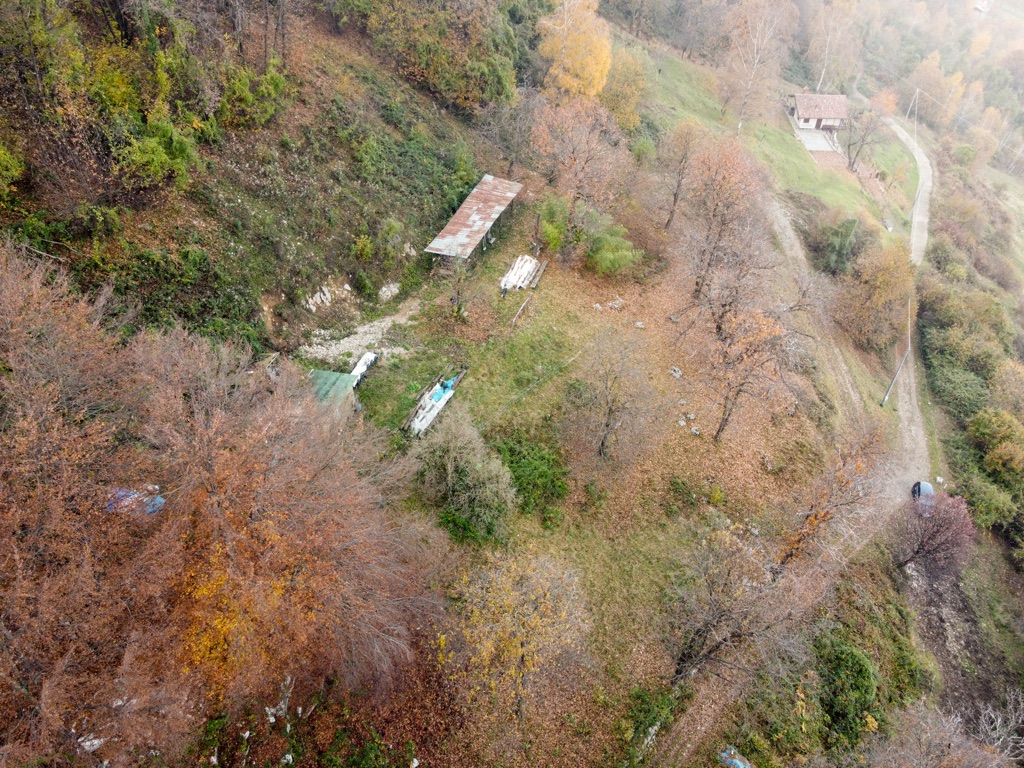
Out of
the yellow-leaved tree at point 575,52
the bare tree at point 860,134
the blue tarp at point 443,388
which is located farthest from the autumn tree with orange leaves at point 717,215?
the bare tree at point 860,134

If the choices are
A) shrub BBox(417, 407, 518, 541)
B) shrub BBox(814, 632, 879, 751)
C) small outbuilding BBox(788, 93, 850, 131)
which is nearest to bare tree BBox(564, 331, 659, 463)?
shrub BBox(417, 407, 518, 541)

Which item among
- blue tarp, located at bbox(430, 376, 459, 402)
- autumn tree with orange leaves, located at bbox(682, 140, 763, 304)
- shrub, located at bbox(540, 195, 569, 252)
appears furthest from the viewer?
shrub, located at bbox(540, 195, 569, 252)

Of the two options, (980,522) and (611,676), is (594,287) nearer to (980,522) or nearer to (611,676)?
(611,676)

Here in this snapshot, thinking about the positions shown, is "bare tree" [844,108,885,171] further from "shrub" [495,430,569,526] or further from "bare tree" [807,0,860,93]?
"shrub" [495,430,569,526]

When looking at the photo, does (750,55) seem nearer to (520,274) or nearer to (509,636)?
(520,274)

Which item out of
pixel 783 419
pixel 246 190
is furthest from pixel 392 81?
pixel 783 419
